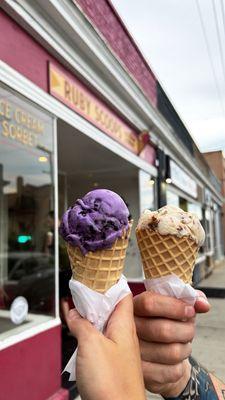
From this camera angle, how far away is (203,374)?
174 centimetres

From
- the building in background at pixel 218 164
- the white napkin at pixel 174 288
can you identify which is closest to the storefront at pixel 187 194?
the white napkin at pixel 174 288

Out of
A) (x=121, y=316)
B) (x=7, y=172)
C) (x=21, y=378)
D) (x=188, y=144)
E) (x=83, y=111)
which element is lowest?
(x=21, y=378)

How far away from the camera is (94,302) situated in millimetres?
1280

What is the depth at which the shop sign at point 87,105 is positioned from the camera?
4.84 metres

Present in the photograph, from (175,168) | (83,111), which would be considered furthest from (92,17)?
(175,168)

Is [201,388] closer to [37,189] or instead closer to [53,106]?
[53,106]

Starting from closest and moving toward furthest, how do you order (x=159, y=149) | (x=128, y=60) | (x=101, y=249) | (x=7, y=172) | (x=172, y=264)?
(x=101, y=249)
(x=172, y=264)
(x=7, y=172)
(x=128, y=60)
(x=159, y=149)

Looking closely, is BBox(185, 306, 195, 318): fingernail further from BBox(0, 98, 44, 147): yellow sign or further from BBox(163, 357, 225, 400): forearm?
BBox(0, 98, 44, 147): yellow sign

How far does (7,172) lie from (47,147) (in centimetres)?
95

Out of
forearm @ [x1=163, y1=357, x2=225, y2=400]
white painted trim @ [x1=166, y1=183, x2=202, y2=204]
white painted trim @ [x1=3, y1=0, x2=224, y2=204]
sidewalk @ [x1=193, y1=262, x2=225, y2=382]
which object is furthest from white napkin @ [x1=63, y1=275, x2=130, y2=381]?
white painted trim @ [x1=166, y1=183, x2=202, y2=204]

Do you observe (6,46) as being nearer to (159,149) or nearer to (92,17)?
(92,17)

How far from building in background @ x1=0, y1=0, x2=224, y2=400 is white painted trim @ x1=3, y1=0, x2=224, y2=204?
0.01 meters

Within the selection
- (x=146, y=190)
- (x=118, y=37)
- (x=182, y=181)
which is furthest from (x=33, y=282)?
(x=182, y=181)

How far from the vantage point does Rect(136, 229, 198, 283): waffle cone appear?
148 centimetres
